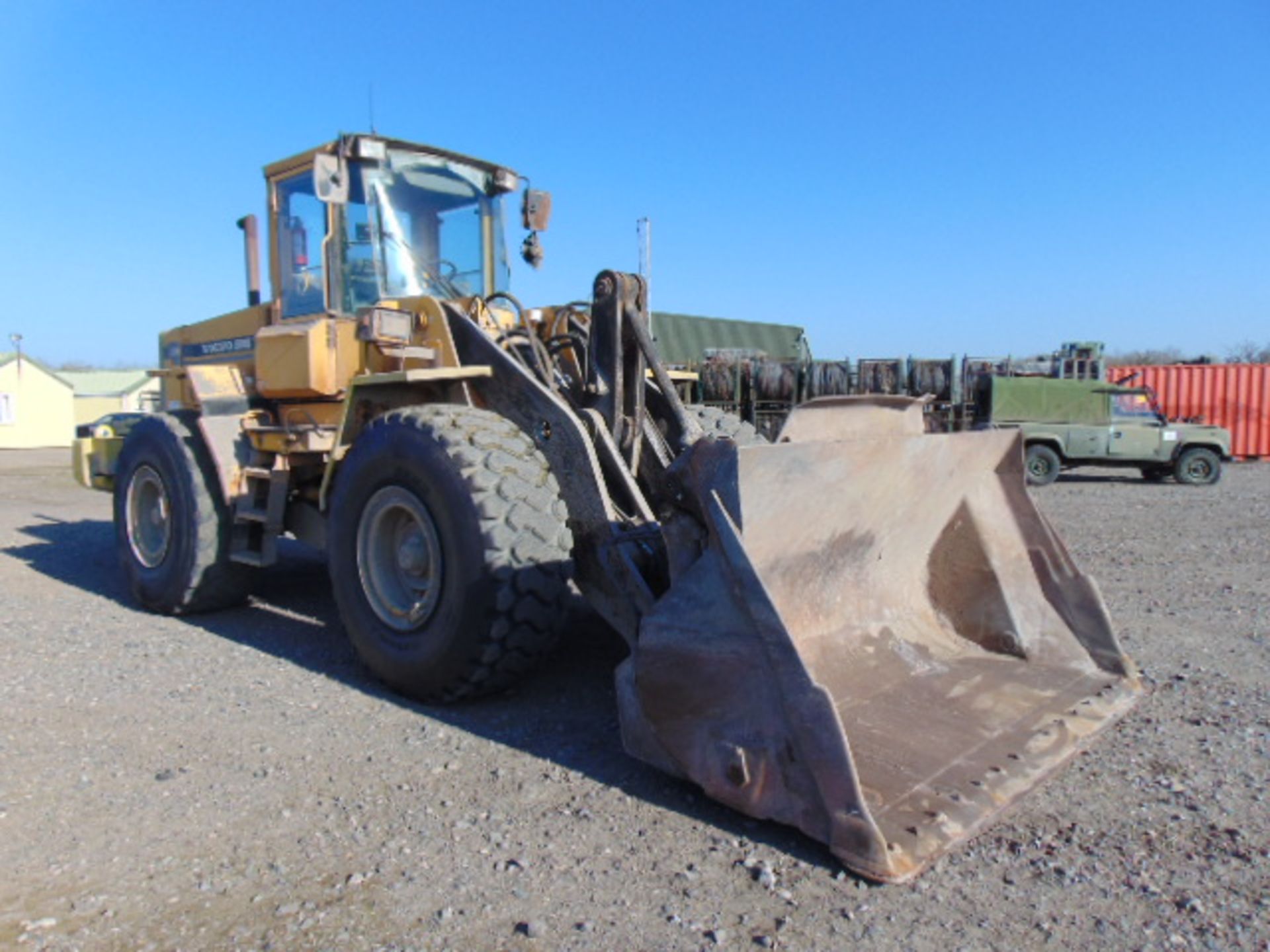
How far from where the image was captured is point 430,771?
137 inches

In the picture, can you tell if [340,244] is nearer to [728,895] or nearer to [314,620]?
[314,620]

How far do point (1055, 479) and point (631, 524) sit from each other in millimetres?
15143

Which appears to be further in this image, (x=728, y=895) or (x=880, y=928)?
(x=728, y=895)

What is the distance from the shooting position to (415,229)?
18.3ft

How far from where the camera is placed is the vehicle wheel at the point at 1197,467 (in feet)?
54.7

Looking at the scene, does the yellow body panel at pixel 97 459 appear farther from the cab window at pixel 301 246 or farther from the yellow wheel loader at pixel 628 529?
the cab window at pixel 301 246

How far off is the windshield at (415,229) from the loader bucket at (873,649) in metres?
2.83

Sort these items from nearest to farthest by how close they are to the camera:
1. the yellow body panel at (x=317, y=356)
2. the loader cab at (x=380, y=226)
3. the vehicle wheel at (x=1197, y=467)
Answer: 1. the yellow body panel at (x=317, y=356)
2. the loader cab at (x=380, y=226)
3. the vehicle wheel at (x=1197, y=467)

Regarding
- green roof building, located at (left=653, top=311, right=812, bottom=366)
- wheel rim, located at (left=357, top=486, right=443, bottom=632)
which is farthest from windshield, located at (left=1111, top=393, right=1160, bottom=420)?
wheel rim, located at (left=357, top=486, right=443, bottom=632)

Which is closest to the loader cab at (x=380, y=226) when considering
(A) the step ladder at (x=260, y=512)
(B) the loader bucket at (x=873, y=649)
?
(A) the step ladder at (x=260, y=512)

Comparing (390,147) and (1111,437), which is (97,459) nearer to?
(390,147)

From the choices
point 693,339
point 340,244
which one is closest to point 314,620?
point 340,244

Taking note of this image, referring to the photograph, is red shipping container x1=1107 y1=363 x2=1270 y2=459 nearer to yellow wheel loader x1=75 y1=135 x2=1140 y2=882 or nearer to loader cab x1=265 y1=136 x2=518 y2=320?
loader cab x1=265 y1=136 x2=518 y2=320

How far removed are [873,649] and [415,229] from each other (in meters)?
3.57
